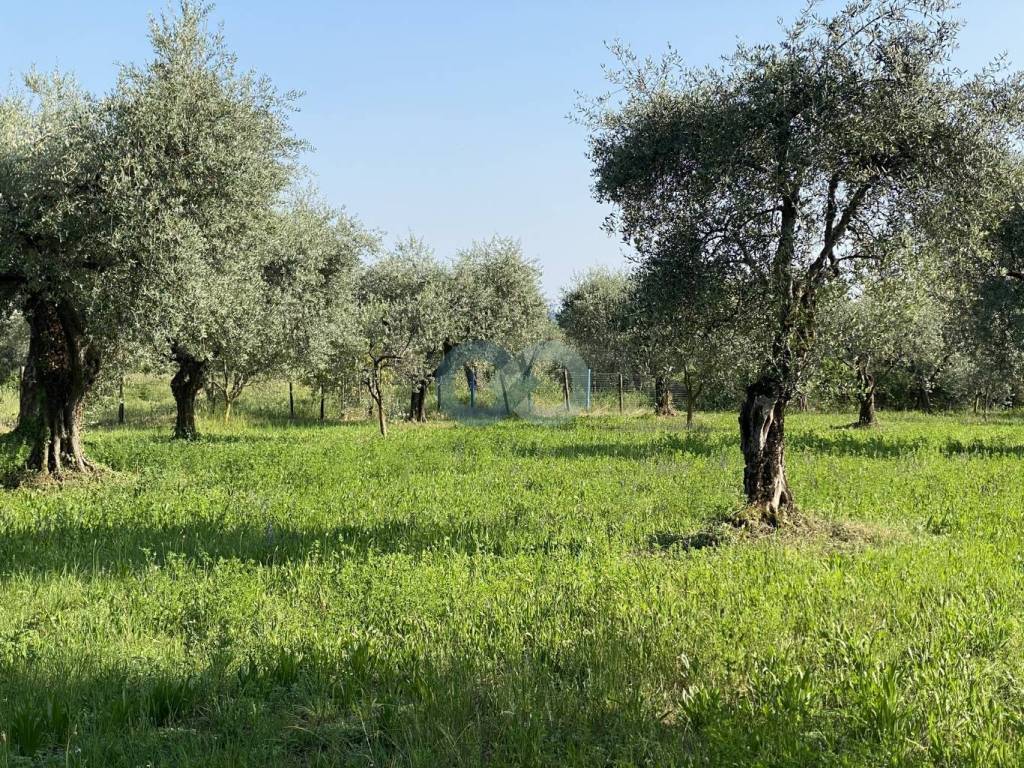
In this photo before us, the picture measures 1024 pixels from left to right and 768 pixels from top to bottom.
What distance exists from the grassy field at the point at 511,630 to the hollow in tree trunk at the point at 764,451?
0.53 m

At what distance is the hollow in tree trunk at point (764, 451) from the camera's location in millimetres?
10250

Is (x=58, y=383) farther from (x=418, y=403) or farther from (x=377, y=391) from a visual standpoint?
(x=418, y=403)

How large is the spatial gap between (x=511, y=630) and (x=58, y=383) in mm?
13828

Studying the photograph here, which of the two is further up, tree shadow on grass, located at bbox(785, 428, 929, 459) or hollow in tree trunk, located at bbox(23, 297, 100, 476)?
hollow in tree trunk, located at bbox(23, 297, 100, 476)

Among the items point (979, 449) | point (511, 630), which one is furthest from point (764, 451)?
point (979, 449)

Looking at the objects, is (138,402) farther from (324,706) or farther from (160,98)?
(324,706)

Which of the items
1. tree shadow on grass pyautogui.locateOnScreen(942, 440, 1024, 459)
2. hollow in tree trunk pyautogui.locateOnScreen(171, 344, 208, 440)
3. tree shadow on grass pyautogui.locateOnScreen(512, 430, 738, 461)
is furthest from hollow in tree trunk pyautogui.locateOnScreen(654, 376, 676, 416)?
hollow in tree trunk pyautogui.locateOnScreen(171, 344, 208, 440)

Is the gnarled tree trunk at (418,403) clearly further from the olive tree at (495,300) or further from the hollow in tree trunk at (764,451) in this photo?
the hollow in tree trunk at (764,451)

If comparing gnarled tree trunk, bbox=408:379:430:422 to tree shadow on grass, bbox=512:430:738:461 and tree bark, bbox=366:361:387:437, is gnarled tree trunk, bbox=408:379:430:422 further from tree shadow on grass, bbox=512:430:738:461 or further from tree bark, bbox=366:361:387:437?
tree shadow on grass, bbox=512:430:738:461

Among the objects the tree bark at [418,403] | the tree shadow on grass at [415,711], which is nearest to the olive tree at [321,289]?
the tree bark at [418,403]

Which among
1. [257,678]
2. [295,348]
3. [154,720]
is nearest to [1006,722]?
[257,678]

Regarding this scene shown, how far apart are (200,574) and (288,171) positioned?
12.0 meters

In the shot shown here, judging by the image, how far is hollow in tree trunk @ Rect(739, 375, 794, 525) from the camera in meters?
10.2

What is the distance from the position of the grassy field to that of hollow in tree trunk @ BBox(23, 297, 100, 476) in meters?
2.87
